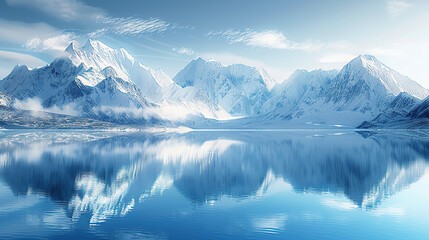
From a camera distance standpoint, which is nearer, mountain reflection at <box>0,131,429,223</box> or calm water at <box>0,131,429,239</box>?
calm water at <box>0,131,429,239</box>

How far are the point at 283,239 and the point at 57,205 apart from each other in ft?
86.5

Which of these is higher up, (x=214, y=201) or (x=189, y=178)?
(x=214, y=201)

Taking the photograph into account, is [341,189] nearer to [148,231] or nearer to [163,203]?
[163,203]

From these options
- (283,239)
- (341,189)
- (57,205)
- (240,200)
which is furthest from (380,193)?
(57,205)

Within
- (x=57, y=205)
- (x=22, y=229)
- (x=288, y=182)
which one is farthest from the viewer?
(x=288, y=182)

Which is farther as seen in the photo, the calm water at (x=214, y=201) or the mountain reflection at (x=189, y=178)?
the mountain reflection at (x=189, y=178)

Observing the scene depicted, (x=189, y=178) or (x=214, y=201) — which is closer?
(x=214, y=201)

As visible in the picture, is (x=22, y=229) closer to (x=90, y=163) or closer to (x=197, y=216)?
(x=197, y=216)

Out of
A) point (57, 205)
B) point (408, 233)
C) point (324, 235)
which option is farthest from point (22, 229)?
point (408, 233)

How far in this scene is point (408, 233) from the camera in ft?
104

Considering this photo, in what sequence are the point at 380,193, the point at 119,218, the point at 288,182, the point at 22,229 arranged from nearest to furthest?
1. the point at 22,229
2. the point at 119,218
3. the point at 380,193
4. the point at 288,182

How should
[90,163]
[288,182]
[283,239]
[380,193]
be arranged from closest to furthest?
[283,239]
[380,193]
[288,182]
[90,163]

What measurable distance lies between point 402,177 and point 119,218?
49.5m

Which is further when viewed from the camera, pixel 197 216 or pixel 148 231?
pixel 197 216
